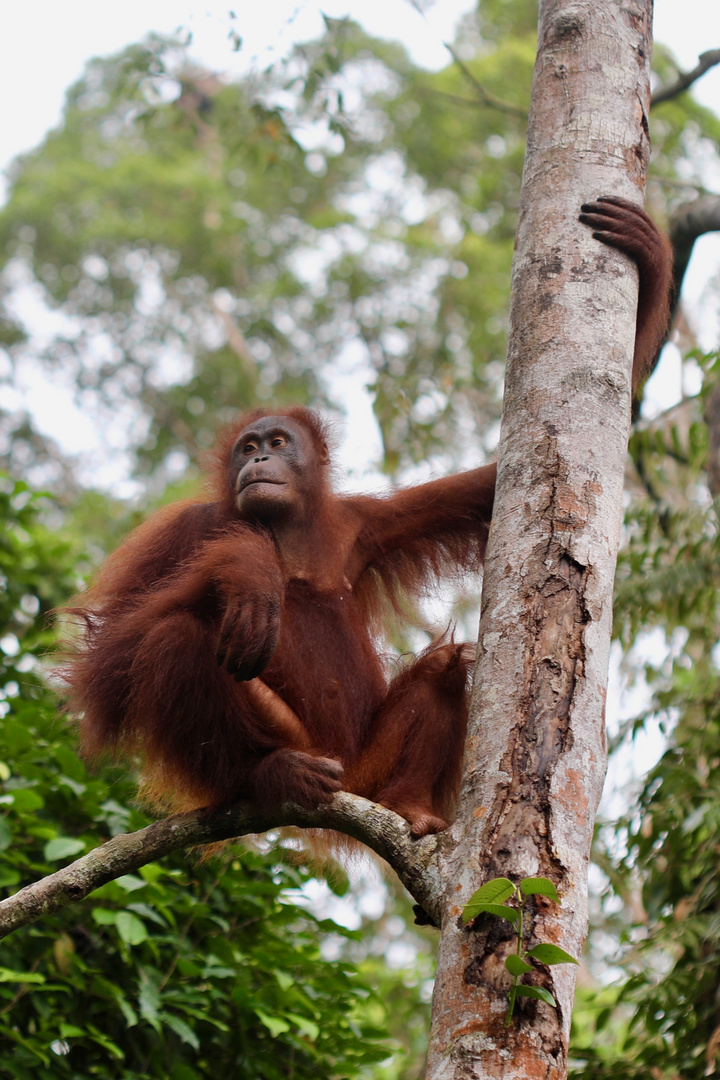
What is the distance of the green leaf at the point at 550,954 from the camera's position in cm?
163

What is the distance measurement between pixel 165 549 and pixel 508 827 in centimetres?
196

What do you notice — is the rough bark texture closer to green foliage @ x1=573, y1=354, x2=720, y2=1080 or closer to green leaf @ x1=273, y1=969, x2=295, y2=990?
green leaf @ x1=273, y1=969, x2=295, y2=990

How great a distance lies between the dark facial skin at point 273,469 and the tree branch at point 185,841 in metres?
1.18

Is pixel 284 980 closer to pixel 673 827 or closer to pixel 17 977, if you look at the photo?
pixel 17 977

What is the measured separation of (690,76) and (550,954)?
165 inches

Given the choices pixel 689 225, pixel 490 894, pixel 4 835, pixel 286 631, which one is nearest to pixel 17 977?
pixel 4 835

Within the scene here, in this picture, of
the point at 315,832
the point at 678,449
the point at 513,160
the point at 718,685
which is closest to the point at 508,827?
the point at 315,832

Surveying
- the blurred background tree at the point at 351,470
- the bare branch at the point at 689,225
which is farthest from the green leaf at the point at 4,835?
the bare branch at the point at 689,225

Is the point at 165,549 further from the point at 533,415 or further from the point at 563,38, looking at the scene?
the point at 563,38

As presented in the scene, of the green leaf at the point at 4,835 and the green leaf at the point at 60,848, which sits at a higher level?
the green leaf at the point at 4,835

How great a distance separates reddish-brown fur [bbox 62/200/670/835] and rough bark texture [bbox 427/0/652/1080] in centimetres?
18

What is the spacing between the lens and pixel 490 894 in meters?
1.68

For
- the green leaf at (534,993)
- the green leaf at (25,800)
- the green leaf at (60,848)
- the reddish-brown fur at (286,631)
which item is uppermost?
the reddish-brown fur at (286,631)

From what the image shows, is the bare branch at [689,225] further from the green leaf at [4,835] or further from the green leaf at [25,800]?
the green leaf at [4,835]
